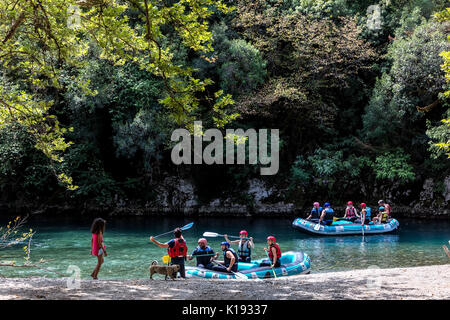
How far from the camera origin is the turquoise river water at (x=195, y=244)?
13.2 meters

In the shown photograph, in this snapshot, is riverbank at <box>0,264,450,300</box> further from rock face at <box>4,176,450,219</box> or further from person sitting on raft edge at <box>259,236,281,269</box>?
rock face at <box>4,176,450,219</box>

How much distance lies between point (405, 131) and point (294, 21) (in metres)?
8.36

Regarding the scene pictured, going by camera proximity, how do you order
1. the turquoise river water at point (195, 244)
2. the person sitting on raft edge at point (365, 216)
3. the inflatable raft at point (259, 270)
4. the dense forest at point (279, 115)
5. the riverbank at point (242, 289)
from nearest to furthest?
the riverbank at point (242, 289), the inflatable raft at point (259, 270), the turquoise river water at point (195, 244), the person sitting on raft edge at point (365, 216), the dense forest at point (279, 115)

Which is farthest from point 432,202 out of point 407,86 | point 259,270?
point 259,270

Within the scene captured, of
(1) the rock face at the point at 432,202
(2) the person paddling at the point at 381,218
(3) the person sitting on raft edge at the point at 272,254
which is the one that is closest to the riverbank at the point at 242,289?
(3) the person sitting on raft edge at the point at 272,254

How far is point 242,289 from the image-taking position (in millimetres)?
7703

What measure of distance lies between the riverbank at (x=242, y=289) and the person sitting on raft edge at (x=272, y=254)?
7.67ft

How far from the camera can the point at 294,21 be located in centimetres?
2447

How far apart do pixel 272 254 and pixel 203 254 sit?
1.81 meters

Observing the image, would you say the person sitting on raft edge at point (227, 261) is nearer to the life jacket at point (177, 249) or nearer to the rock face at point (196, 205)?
the life jacket at point (177, 249)

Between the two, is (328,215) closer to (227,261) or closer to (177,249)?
(227,261)

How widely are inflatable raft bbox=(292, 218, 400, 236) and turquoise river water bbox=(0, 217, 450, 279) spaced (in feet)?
1.02

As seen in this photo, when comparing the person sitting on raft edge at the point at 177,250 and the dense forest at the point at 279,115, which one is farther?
the dense forest at the point at 279,115

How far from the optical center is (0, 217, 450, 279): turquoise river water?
1323cm
